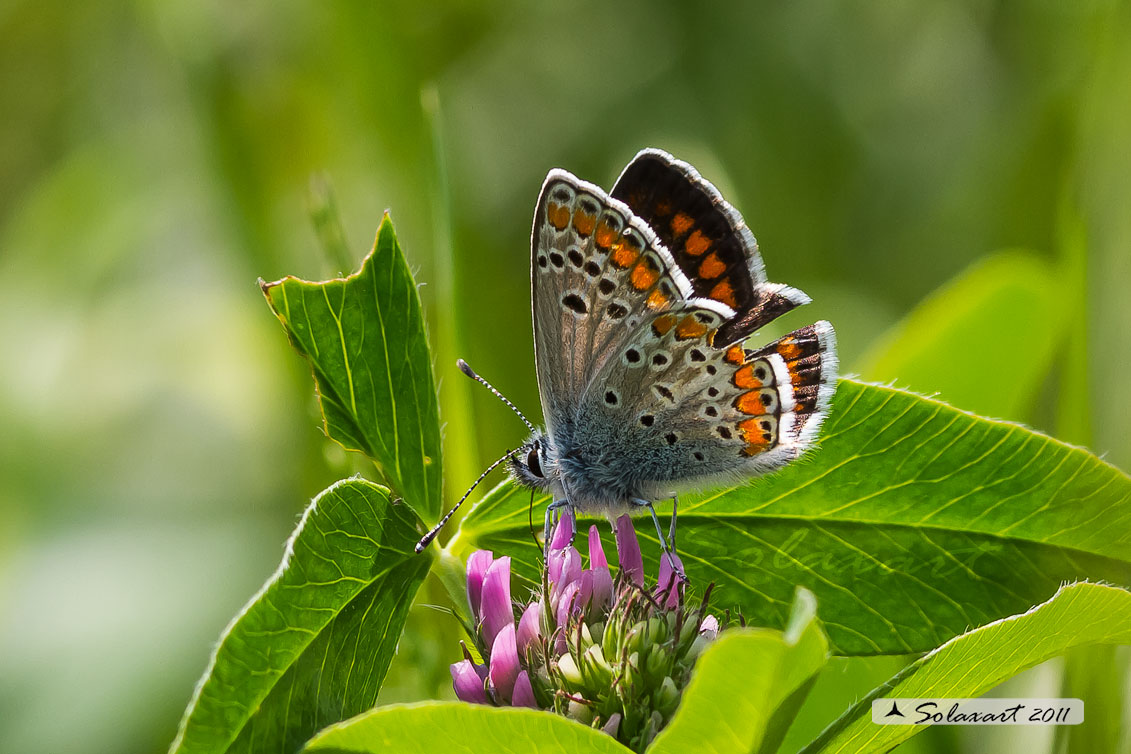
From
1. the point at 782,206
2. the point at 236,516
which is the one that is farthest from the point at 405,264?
the point at 782,206

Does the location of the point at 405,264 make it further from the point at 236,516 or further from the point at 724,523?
the point at 236,516

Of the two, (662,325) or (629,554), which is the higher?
(662,325)

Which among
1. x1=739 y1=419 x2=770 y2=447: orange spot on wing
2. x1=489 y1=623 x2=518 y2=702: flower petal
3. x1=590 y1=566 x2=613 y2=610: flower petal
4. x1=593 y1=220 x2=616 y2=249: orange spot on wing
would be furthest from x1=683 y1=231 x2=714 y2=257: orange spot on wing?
x1=489 y1=623 x2=518 y2=702: flower petal

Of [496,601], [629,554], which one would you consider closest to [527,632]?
[496,601]

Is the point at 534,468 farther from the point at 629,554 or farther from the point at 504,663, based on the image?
the point at 504,663

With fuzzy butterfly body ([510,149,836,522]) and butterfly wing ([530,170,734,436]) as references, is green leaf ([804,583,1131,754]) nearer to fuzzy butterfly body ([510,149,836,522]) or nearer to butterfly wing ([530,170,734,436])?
fuzzy butterfly body ([510,149,836,522])

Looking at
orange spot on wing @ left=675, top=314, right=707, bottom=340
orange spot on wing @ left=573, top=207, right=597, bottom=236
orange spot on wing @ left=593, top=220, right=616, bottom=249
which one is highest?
orange spot on wing @ left=573, top=207, right=597, bottom=236

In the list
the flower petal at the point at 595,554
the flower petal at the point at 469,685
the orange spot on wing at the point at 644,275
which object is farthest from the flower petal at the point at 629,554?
the orange spot on wing at the point at 644,275
